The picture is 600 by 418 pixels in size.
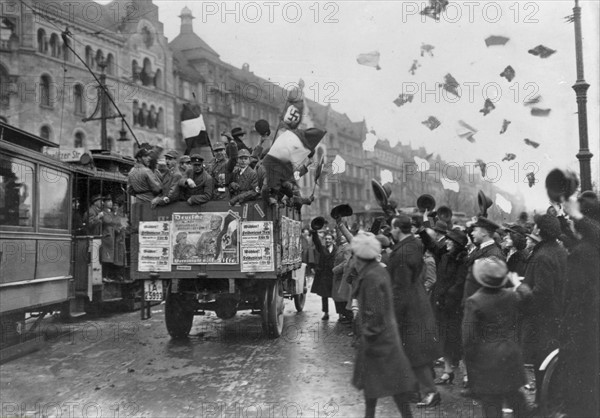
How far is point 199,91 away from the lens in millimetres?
45438

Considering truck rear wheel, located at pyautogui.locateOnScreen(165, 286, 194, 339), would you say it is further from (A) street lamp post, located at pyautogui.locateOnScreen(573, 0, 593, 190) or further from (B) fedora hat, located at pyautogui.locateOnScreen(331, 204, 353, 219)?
(A) street lamp post, located at pyautogui.locateOnScreen(573, 0, 593, 190)

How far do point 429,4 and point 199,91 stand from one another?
38.4 metres

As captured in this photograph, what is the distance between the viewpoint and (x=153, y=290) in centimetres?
805

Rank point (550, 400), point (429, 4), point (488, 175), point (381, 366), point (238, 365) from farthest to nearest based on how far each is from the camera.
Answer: point (488, 175), point (429, 4), point (238, 365), point (550, 400), point (381, 366)

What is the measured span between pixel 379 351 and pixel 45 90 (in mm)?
31471

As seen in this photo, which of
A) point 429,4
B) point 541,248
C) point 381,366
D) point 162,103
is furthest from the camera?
point 162,103

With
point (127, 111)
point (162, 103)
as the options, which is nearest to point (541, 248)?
point (127, 111)

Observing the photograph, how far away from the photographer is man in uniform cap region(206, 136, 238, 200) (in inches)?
325

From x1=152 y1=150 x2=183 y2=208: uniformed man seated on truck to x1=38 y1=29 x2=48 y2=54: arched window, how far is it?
2538cm

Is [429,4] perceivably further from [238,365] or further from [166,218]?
[238,365]

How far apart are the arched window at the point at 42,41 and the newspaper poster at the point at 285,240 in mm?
26684

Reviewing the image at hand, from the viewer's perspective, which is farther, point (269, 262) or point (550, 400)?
point (269, 262)

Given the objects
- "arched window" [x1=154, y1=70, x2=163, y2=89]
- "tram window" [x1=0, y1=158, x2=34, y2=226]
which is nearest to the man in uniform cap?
"tram window" [x1=0, y1=158, x2=34, y2=226]

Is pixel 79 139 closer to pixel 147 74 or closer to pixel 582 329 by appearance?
pixel 147 74
